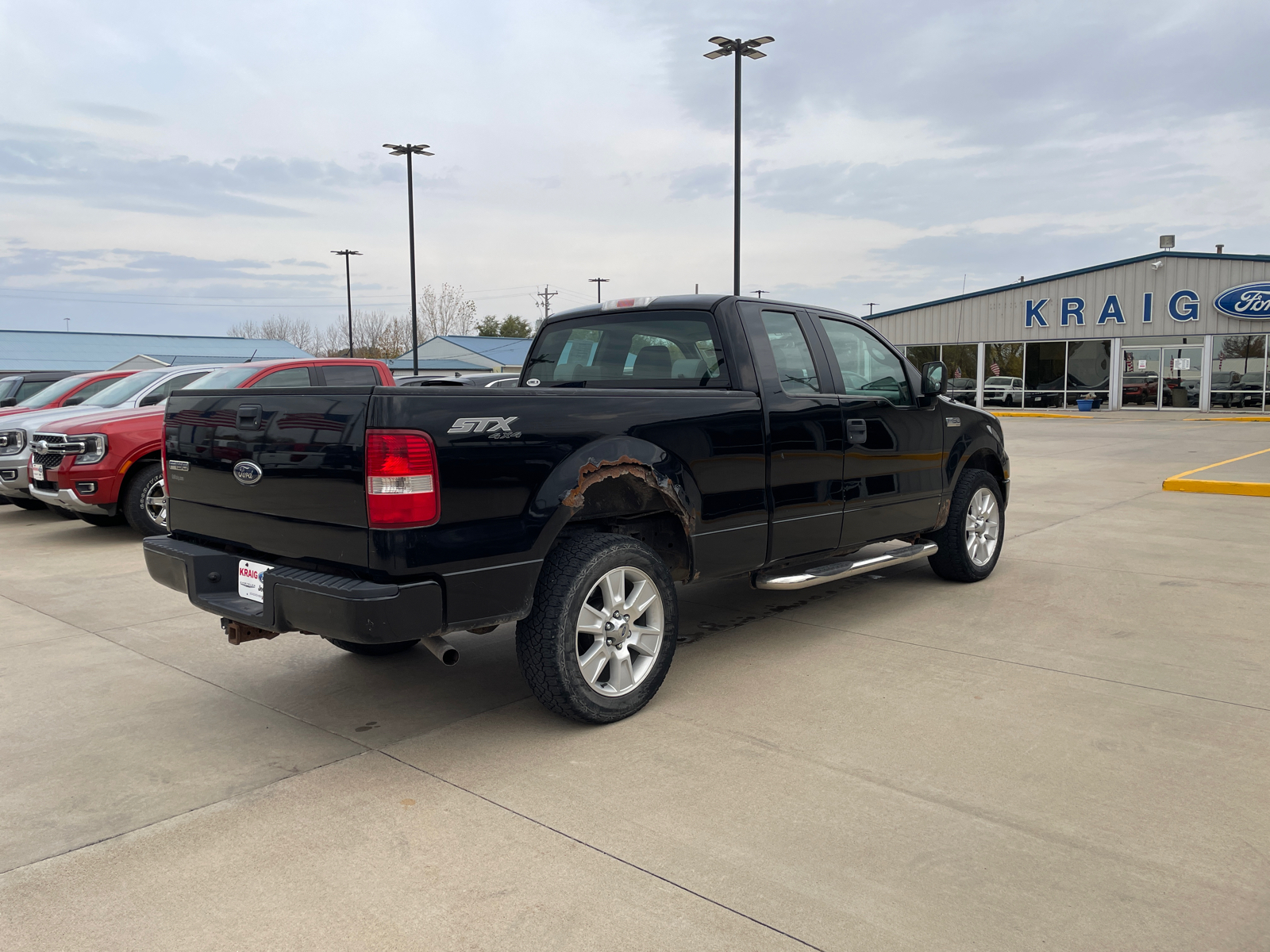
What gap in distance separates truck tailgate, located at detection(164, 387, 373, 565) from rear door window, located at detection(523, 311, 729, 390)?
195 centimetres

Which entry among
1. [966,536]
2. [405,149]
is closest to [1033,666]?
[966,536]

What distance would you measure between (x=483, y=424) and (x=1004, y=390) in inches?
1446

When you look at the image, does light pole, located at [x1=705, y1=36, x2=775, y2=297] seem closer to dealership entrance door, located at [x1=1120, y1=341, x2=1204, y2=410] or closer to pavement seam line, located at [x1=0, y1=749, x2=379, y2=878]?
pavement seam line, located at [x1=0, y1=749, x2=379, y2=878]

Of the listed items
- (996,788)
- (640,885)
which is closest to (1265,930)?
(996,788)

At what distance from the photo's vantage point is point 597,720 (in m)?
4.00

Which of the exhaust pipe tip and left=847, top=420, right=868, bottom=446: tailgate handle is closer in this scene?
the exhaust pipe tip

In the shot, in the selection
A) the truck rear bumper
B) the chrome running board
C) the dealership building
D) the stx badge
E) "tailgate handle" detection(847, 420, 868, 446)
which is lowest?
the chrome running board

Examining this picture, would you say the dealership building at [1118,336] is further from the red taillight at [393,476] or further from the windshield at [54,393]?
the red taillight at [393,476]

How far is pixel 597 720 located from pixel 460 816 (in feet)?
2.88

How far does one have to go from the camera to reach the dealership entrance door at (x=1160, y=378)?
108ft

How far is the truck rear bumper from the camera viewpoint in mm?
3348

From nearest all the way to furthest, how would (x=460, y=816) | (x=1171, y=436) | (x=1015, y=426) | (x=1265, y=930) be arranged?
(x=1265, y=930), (x=460, y=816), (x=1171, y=436), (x=1015, y=426)

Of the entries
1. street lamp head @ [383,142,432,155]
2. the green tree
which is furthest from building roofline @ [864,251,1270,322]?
the green tree

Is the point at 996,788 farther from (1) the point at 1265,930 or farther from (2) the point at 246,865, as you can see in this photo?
(2) the point at 246,865
